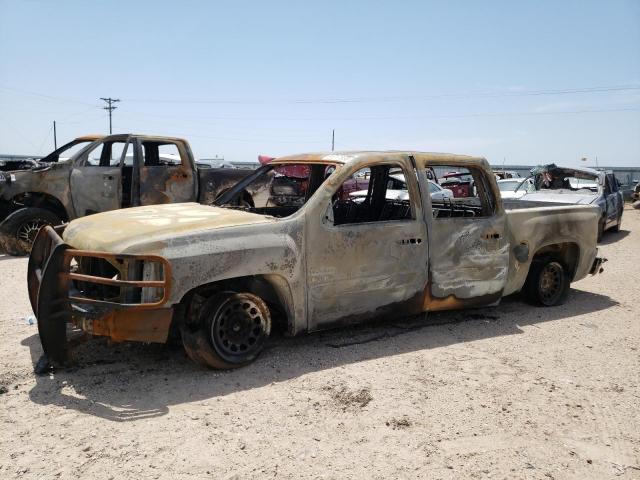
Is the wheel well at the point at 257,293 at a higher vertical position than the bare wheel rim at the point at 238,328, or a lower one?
higher

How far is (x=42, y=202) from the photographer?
29.4 ft

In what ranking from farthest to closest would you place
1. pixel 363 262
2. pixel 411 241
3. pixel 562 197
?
pixel 562 197 → pixel 411 241 → pixel 363 262

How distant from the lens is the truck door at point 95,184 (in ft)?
29.2

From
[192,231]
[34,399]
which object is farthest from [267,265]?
[34,399]

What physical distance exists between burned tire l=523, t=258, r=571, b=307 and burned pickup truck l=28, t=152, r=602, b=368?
0.38 meters

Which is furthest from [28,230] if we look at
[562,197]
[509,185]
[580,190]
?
[580,190]

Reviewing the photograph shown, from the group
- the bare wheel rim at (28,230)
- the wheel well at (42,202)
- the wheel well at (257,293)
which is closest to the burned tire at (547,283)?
the wheel well at (257,293)

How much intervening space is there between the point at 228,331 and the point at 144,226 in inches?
38.7

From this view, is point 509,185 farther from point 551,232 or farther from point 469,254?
point 469,254

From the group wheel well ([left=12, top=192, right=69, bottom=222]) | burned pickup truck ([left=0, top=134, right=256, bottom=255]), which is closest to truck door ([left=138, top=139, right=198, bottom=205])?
burned pickup truck ([left=0, top=134, right=256, bottom=255])

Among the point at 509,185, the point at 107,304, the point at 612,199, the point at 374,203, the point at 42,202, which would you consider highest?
the point at 509,185

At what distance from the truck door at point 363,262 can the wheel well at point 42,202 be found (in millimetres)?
6152

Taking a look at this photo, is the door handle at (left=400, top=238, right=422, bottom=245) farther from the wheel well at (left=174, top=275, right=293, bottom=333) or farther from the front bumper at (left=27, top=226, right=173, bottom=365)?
the front bumper at (left=27, top=226, right=173, bottom=365)

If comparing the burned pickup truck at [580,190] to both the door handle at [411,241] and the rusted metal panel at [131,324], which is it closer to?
the door handle at [411,241]
